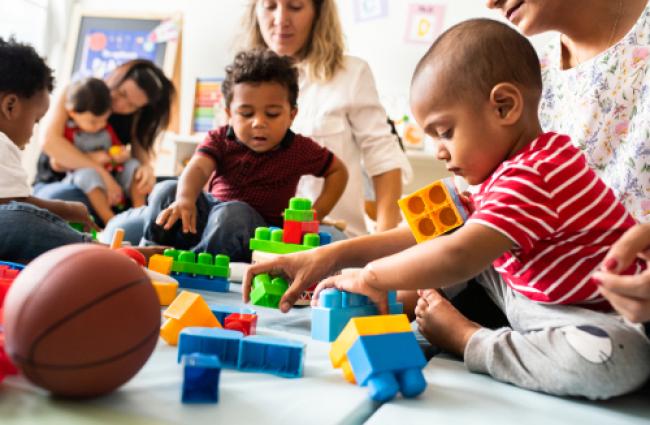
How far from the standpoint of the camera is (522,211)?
77 cm

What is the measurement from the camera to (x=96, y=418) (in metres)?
0.58

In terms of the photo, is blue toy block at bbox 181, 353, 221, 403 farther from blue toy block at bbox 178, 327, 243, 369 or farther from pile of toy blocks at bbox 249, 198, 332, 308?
pile of toy blocks at bbox 249, 198, 332, 308

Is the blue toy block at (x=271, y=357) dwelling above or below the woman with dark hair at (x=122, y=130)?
below

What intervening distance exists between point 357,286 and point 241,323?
0.59 ft

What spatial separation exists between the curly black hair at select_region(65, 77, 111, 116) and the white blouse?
3.26ft

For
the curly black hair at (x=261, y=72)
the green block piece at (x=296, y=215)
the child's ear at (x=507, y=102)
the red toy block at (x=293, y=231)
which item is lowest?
the red toy block at (x=293, y=231)

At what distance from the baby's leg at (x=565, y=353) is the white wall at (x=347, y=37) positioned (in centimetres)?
225

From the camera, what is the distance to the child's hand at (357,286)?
92 centimetres

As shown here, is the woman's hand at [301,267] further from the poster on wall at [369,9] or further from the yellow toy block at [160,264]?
the poster on wall at [369,9]

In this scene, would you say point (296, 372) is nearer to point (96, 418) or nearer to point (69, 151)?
point (96, 418)

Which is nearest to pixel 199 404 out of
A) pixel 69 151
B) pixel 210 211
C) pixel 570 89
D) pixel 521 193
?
pixel 521 193

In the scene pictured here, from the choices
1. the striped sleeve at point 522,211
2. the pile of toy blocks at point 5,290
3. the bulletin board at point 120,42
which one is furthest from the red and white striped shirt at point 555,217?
the bulletin board at point 120,42

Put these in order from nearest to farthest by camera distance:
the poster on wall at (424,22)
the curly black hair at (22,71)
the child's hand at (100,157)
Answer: the curly black hair at (22,71)
the child's hand at (100,157)
the poster on wall at (424,22)

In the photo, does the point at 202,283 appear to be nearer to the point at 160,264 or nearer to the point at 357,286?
the point at 160,264
